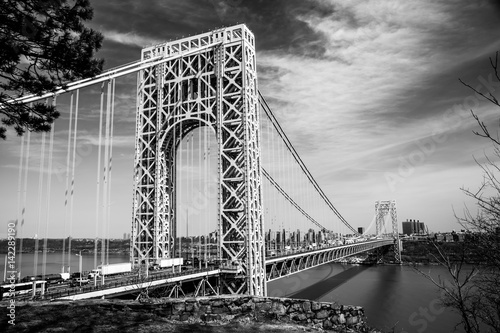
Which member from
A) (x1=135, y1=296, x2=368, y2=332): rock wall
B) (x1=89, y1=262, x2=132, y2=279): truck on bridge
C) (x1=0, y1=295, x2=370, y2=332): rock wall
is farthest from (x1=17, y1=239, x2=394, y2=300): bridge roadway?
(x1=135, y1=296, x2=368, y2=332): rock wall

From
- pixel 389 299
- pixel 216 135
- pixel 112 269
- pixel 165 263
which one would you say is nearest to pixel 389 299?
pixel 389 299

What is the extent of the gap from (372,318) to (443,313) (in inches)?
369

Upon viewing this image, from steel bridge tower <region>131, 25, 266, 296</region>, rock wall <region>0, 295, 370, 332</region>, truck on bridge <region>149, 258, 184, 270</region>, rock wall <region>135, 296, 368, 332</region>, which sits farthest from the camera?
steel bridge tower <region>131, 25, 266, 296</region>

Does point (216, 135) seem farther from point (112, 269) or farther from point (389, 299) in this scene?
point (389, 299)

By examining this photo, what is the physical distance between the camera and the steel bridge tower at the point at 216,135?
27.7 m

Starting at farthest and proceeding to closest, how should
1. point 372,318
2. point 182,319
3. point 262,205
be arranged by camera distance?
point 372,318, point 262,205, point 182,319

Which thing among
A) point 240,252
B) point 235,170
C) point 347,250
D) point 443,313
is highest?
point 235,170

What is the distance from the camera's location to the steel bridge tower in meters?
27.7

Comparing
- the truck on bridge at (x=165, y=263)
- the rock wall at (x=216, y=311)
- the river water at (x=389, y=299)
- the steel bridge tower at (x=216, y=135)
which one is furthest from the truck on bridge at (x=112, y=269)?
the river water at (x=389, y=299)

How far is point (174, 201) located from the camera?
1224 inches

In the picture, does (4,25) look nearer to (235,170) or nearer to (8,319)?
(8,319)

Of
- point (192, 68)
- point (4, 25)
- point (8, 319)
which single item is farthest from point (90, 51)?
point (192, 68)

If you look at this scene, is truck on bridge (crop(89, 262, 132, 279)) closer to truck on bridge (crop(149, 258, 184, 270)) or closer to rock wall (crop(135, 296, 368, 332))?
truck on bridge (crop(149, 258, 184, 270))

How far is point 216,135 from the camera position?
2914 centimetres
